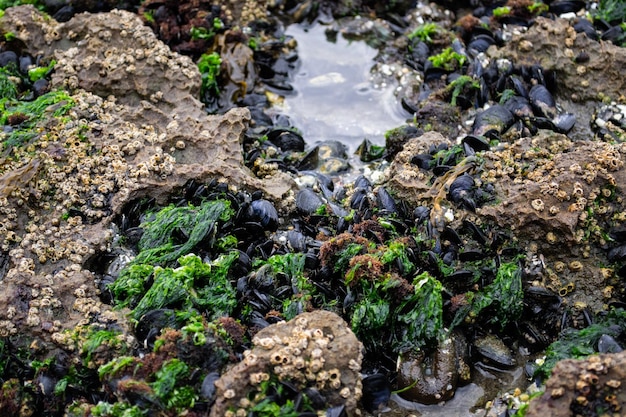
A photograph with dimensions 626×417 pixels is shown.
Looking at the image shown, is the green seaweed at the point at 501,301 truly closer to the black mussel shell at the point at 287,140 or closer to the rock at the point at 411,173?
the rock at the point at 411,173

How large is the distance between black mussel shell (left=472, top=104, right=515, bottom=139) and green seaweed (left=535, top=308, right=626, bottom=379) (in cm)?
251

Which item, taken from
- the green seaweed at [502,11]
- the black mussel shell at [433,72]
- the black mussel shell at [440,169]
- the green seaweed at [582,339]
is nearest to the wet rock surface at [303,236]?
the black mussel shell at [440,169]

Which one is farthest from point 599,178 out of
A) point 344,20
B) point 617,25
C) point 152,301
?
point 344,20

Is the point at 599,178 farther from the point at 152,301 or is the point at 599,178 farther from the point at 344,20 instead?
the point at 344,20

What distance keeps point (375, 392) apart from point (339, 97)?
4.56 meters

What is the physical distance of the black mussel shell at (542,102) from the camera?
7410 mm

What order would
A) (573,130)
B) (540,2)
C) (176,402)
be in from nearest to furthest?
(176,402), (573,130), (540,2)

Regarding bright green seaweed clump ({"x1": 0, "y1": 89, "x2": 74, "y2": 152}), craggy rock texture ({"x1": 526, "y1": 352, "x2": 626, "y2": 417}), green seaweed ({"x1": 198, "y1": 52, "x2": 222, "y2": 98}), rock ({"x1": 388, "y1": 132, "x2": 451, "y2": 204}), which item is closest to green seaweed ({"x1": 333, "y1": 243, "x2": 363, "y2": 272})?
rock ({"x1": 388, "y1": 132, "x2": 451, "y2": 204})

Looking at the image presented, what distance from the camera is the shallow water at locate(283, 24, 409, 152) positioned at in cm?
806

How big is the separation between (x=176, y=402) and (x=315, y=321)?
46.4 inches

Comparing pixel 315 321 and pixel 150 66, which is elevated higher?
pixel 150 66

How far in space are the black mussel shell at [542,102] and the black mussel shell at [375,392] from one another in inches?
161

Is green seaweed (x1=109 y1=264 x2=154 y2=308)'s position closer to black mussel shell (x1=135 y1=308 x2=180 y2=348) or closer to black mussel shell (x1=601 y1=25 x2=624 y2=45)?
black mussel shell (x1=135 y1=308 x2=180 y2=348)

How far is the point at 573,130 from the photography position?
738cm
